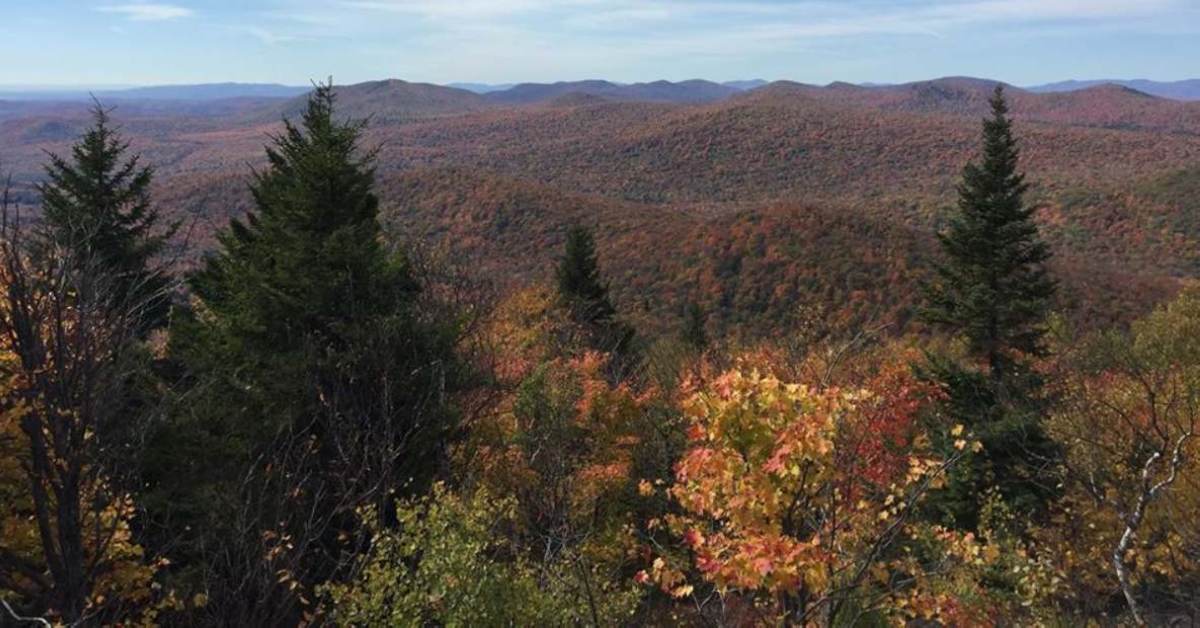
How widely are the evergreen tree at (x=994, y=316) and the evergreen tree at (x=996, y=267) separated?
26 mm

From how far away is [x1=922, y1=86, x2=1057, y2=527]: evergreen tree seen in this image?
19.5m

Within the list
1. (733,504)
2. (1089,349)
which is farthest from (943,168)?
(733,504)

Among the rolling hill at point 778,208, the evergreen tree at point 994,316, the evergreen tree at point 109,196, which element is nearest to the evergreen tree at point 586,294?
the rolling hill at point 778,208

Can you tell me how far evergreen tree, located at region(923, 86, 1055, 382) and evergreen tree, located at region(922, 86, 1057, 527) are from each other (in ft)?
0.08

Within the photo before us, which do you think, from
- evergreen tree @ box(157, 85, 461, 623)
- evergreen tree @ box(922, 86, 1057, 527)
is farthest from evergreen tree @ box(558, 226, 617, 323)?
evergreen tree @ box(157, 85, 461, 623)

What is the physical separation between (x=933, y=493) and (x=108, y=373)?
19617 millimetres

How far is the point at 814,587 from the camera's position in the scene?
6133 millimetres

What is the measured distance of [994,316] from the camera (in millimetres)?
19969

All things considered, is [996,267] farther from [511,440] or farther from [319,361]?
[319,361]

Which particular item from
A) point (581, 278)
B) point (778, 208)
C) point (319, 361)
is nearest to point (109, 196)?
point (319, 361)

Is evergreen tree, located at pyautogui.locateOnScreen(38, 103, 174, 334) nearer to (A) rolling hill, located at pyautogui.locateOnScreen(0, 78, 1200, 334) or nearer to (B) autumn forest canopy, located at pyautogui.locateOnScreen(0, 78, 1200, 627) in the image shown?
(B) autumn forest canopy, located at pyautogui.locateOnScreen(0, 78, 1200, 627)

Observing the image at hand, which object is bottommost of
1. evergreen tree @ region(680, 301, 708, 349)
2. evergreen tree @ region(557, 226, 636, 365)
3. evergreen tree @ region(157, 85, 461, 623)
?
evergreen tree @ region(680, 301, 708, 349)

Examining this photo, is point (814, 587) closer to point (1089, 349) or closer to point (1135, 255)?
point (1089, 349)

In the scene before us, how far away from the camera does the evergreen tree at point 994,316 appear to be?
770 inches
